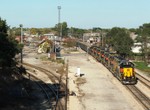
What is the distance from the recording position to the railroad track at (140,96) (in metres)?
35.9

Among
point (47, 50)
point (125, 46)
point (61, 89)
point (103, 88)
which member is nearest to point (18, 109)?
point (61, 89)

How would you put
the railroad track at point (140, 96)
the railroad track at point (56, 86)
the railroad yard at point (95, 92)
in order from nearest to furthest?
the railroad track at point (56, 86) → the railroad yard at point (95, 92) → the railroad track at point (140, 96)

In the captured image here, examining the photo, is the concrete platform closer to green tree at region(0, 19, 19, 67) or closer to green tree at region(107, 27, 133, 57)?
green tree at region(0, 19, 19, 67)

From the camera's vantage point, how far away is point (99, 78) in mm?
54500

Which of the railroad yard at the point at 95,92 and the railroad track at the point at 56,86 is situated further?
the railroad yard at the point at 95,92

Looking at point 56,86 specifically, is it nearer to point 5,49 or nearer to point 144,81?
Result: point 144,81

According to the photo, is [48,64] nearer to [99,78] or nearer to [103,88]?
[99,78]

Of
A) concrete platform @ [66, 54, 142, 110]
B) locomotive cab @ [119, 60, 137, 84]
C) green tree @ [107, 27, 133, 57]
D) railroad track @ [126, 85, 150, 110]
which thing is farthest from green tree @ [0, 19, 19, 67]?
green tree @ [107, 27, 133, 57]

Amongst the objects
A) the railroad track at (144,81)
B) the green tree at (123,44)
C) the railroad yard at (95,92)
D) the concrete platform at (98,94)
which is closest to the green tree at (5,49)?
the railroad yard at (95,92)

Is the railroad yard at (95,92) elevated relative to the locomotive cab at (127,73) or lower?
lower

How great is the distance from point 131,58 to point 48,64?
24068 mm

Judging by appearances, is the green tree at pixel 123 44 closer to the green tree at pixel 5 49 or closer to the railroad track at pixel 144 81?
the railroad track at pixel 144 81

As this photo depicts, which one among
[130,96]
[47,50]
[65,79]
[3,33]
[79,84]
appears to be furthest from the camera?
[47,50]

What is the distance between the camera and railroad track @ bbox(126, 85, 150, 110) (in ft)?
118
